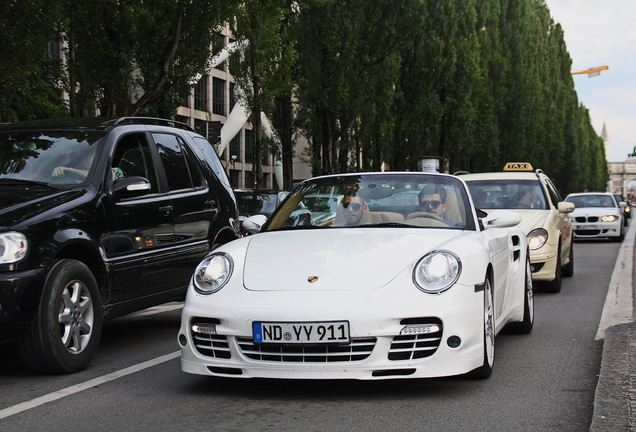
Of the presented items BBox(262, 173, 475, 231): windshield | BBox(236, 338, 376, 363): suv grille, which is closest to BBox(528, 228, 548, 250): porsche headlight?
BBox(262, 173, 475, 231): windshield

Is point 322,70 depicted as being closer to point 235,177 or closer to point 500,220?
point 500,220

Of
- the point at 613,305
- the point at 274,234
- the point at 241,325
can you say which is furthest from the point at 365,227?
the point at 613,305

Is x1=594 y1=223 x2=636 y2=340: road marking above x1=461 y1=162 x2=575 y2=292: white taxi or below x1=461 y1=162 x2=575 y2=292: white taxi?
below

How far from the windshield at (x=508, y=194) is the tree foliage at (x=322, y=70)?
7.02 metres

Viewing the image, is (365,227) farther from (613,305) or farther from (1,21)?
(1,21)

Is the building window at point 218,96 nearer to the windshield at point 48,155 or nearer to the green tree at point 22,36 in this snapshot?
the green tree at point 22,36

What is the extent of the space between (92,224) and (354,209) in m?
1.80

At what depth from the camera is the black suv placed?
18.9 ft

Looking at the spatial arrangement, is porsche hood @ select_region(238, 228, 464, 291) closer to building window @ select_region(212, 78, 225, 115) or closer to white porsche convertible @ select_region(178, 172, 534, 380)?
white porsche convertible @ select_region(178, 172, 534, 380)

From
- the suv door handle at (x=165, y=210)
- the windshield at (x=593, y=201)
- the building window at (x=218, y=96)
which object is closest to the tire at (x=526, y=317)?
the suv door handle at (x=165, y=210)

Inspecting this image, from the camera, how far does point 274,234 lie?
611cm

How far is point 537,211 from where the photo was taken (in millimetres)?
12031

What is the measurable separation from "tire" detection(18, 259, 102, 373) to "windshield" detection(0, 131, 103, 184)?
0.86 meters

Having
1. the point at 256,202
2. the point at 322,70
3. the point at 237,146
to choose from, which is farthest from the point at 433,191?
the point at 237,146
